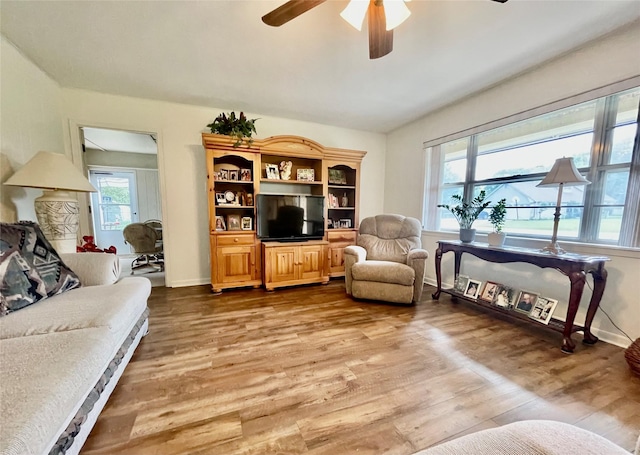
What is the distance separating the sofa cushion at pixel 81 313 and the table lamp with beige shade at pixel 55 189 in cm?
83

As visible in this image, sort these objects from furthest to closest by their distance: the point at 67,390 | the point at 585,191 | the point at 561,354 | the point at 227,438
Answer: the point at 585,191 < the point at 561,354 < the point at 227,438 < the point at 67,390

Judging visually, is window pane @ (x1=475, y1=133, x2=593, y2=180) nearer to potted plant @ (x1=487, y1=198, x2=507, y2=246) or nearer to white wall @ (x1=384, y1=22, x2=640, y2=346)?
white wall @ (x1=384, y1=22, x2=640, y2=346)

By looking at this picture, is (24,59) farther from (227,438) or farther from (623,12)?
(623,12)

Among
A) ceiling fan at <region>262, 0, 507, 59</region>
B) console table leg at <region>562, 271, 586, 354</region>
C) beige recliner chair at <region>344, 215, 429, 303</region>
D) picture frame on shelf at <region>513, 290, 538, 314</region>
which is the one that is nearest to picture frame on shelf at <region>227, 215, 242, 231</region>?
beige recliner chair at <region>344, 215, 429, 303</region>

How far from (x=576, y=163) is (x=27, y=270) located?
419 centimetres

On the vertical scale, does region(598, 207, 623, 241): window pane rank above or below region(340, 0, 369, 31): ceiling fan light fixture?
below

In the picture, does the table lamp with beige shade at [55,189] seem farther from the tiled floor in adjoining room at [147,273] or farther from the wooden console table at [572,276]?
the wooden console table at [572,276]

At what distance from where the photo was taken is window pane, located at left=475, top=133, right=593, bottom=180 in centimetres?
218

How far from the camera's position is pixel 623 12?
5.54 ft

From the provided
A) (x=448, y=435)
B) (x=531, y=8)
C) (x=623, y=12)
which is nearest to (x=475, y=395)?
(x=448, y=435)

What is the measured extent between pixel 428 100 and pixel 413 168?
3.41 ft

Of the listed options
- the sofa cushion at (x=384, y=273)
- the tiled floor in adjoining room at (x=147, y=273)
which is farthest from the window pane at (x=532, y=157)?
the tiled floor in adjoining room at (x=147, y=273)

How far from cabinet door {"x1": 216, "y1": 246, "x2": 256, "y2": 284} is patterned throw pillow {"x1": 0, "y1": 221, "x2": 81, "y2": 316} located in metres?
1.42

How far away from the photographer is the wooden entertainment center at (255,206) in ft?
9.97
